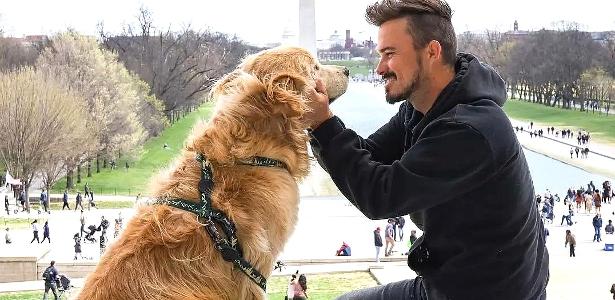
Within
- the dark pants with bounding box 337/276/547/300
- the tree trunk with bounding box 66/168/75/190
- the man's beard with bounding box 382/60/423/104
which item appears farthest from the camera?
the tree trunk with bounding box 66/168/75/190

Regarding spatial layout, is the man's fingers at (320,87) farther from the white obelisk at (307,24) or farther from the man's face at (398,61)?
the white obelisk at (307,24)

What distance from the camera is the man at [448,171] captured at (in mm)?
891

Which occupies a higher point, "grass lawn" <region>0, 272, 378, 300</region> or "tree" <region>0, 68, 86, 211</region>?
"tree" <region>0, 68, 86, 211</region>

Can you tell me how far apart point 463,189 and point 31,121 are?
10.4 meters

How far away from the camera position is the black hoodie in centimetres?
89

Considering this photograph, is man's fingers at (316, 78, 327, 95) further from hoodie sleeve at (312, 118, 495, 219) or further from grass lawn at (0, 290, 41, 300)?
grass lawn at (0, 290, 41, 300)

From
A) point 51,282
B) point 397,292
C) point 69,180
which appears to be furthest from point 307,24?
point 397,292

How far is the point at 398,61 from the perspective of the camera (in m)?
0.99

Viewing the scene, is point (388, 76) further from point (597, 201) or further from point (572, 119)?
point (572, 119)

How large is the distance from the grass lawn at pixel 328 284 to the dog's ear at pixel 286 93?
13.3ft

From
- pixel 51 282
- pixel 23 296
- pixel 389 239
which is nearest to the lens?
pixel 51 282

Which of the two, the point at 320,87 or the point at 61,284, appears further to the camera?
the point at 61,284

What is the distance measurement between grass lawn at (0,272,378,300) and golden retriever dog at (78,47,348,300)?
156 inches

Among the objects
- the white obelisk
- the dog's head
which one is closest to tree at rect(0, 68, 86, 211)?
the white obelisk
